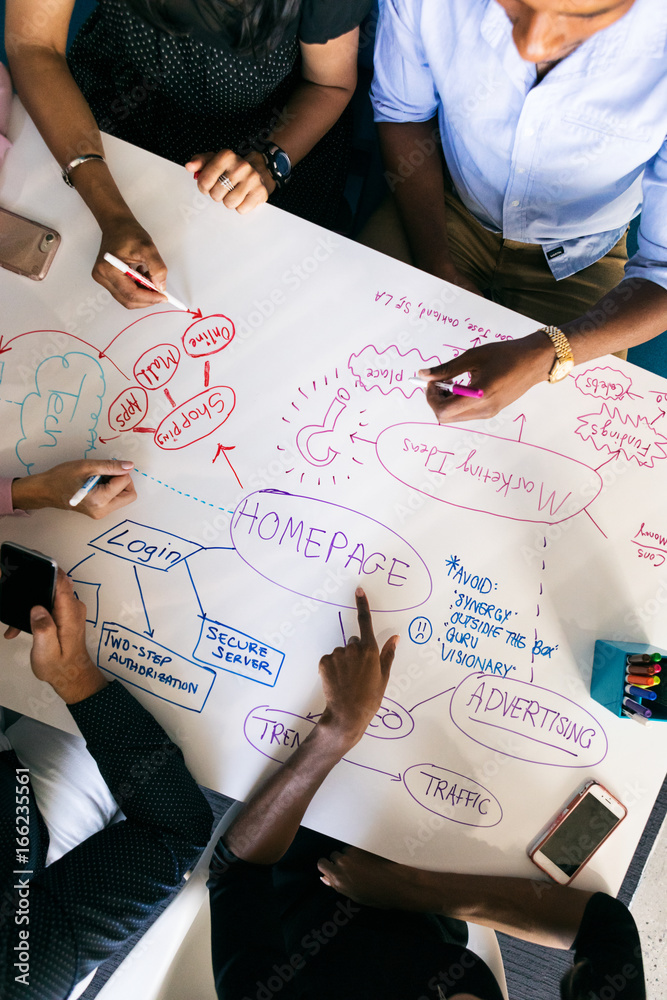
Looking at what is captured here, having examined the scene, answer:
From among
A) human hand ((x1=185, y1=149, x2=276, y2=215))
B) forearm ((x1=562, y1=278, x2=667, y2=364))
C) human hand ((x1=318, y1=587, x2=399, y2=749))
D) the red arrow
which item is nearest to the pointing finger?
human hand ((x1=318, y1=587, x2=399, y2=749))

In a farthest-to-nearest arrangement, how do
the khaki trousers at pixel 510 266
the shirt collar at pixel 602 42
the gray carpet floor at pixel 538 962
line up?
the gray carpet floor at pixel 538 962 → the khaki trousers at pixel 510 266 → the shirt collar at pixel 602 42

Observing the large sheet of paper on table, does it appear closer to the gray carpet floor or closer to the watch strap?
the watch strap

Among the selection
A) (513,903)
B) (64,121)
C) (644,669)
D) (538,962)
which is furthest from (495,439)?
(538,962)

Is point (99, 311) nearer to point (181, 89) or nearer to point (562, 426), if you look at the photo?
point (181, 89)

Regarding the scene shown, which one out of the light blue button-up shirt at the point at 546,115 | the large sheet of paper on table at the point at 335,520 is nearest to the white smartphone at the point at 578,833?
the large sheet of paper on table at the point at 335,520

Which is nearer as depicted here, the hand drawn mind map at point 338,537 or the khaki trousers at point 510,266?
the hand drawn mind map at point 338,537

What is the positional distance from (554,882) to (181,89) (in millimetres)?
1362

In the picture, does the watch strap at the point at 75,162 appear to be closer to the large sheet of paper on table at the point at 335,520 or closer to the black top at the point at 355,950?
the large sheet of paper on table at the point at 335,520

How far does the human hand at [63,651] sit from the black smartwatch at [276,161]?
73cm

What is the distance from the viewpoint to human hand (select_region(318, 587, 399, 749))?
0.79 m

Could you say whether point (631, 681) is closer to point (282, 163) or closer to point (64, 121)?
point (282, 163)

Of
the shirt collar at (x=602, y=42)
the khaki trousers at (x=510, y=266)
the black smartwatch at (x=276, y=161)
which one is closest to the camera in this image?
the shirt collar at (x=602, y=42)

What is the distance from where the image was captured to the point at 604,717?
840mm

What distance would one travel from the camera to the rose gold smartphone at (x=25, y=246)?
2.79 feet
